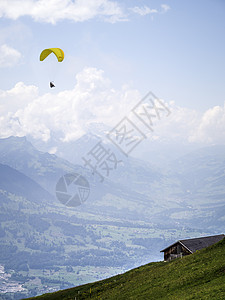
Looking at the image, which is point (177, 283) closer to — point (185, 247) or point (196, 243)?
point (185, 247)

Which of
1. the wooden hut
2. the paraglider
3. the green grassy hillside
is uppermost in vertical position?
the paraglider

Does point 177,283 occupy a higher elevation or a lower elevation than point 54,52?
lower

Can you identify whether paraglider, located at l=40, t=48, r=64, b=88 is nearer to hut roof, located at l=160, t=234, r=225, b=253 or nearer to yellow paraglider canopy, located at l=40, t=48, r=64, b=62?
yellow paraglider canopy, located at l=40, t=48, r=64, b=62

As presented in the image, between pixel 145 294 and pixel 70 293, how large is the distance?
2667 cm

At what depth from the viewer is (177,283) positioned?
44.2 metres

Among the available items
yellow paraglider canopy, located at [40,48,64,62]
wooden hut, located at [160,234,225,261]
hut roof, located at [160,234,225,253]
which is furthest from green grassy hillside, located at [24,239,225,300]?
yellow paraglider canopy, located at [40,48,64,62]

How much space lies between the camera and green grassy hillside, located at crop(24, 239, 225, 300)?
38.4 metres

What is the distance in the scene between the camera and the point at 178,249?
68000 mm

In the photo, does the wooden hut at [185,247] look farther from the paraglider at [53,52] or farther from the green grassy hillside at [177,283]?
the paraglider at [53,52]

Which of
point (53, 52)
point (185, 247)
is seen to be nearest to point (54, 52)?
point (53, 52)

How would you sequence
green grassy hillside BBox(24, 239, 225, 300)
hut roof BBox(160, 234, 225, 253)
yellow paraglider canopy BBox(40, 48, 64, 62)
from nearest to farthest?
green grassy hillside BBox(24, 239, 225, 300) → yellow paraglider canopy BBox(40, 48, 64, 62) → hut roof BBox(160, 234, 225, 253)

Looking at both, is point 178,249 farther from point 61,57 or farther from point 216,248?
point 61,57

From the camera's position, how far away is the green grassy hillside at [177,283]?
3838cm

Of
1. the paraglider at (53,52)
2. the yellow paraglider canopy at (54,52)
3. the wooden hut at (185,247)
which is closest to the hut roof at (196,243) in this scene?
the wooden hut at (185,247)
